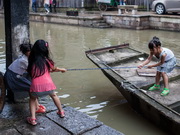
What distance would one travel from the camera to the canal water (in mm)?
5072

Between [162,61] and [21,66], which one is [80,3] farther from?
[21,66]

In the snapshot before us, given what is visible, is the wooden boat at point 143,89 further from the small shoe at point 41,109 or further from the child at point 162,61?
the small shoe at point 41,109

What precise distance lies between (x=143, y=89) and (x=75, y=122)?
186cm

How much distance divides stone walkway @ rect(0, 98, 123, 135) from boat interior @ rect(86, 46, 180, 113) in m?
1.41

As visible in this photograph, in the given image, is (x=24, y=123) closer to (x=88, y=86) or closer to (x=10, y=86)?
(x=10, y=86)

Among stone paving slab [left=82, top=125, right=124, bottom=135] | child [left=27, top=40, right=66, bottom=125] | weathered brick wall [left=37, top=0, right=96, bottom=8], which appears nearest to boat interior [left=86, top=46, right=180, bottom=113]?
stone paving slab [left=82, top=125, right=124, bottom=135]

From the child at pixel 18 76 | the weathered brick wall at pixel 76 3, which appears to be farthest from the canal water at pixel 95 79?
the weathered brick wall at pixel 76 3

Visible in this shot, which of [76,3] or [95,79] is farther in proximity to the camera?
[76,3]

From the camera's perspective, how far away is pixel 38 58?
3.54 m

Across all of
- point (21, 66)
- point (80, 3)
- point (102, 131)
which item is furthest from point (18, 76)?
point (80, 3)

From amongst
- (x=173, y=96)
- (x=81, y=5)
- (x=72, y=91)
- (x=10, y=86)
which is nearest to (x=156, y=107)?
(x=173, y=96)

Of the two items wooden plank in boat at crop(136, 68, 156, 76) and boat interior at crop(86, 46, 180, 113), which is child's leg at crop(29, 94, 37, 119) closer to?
boat interior at crop(86, 46, 180, 113)

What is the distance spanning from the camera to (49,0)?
20375mm

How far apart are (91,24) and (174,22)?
5.05 meters
